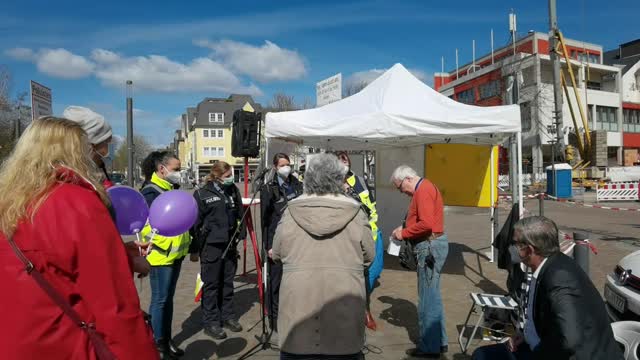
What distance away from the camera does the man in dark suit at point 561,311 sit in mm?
2121

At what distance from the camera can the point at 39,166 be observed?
1515mm

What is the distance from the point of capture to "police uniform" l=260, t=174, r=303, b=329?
485 centimetres

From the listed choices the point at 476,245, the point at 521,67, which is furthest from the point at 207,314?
the point at 521,67

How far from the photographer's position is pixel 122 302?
1443 millimetres

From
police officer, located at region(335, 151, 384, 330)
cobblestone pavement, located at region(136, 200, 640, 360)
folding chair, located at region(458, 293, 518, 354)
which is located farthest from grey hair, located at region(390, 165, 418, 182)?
cobblestone pavement, located at region(136, 200, 640, 360)

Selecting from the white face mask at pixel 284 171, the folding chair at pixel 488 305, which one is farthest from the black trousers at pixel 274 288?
the folding chair at pixel 488 305

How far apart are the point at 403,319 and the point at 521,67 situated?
38096 millimetres

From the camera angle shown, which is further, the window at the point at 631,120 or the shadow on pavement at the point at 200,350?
the window at the point at 631,120

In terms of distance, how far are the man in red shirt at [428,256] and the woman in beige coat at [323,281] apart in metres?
1.72

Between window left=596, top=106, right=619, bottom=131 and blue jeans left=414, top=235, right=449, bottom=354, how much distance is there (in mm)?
44462

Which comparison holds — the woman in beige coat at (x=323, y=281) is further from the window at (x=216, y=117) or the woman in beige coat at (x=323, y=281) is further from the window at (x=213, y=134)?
the window at (x=216, y=117)

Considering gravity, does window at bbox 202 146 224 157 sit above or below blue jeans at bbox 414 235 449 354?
above

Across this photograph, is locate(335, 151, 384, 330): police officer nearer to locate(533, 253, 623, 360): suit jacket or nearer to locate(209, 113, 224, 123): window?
locate(533, 253, 623, 360): suit jacket

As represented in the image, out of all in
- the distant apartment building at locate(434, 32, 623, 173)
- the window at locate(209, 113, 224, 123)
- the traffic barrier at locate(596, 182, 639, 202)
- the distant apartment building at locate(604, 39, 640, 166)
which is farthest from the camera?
the window at locate(209, 113, 224, 123)
